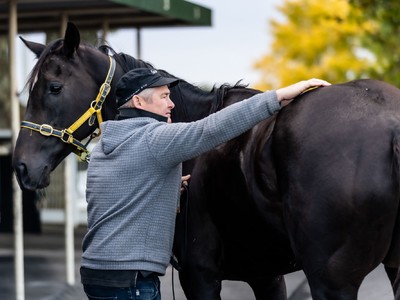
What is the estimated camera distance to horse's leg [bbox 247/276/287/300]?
5.28m

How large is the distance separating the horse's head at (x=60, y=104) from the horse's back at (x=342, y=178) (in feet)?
4.63

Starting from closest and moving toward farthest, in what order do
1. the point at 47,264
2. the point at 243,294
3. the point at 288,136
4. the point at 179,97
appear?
1. the point at 288,136
2. the point at 179,97
3. the point at 243,294
4. the point at 47,264

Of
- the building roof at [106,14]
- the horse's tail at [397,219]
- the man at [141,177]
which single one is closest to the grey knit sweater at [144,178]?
the man at [141,177]

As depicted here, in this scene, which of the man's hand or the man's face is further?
the man's face

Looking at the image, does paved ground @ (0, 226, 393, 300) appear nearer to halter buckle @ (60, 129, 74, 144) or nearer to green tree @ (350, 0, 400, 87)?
halter buckle @ (60, 129, 74, 144)

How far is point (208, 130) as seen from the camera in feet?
13.4

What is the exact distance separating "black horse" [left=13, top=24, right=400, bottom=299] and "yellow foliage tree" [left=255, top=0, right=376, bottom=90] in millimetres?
21830

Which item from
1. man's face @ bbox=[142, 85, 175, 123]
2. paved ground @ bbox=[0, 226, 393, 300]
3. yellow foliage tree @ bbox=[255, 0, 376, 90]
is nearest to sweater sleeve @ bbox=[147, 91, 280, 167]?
man's face @ bbox=[142, 85, 175, 123]

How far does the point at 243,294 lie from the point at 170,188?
521 cm

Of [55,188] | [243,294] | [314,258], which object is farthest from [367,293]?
[55,188]

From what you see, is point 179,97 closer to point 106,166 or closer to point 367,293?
point 106,166

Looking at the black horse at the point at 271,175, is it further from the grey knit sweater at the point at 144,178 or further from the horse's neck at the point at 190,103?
the grey knit sweater at the point at 144,178

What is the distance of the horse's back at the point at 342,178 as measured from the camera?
13.0 feet

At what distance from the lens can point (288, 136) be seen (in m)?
4.21
